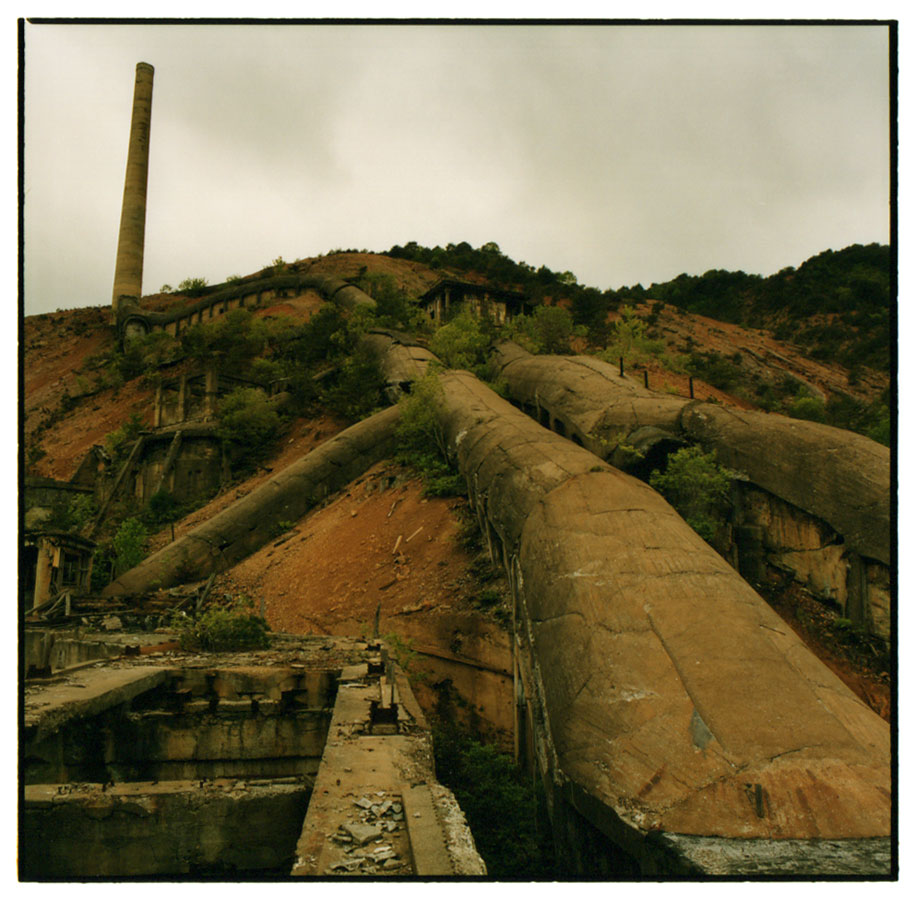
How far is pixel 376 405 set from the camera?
2203 cm

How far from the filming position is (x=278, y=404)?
81.3 ft

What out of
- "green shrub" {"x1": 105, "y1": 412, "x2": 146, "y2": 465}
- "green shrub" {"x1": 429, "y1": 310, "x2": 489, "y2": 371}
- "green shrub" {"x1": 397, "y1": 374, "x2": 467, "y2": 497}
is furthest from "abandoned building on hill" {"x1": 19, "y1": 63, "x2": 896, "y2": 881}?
"green shrub" {"x1": 105, "y1": 412, "x2": 146, "y2": 465}

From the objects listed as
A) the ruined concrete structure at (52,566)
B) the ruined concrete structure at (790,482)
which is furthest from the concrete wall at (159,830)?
the ruined concrete structure at (52,566)

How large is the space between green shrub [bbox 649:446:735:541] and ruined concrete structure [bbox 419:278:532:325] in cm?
2193

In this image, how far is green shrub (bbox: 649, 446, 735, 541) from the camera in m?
10.5

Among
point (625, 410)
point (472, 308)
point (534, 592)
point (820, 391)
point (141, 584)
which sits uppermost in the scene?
point (472, 308)

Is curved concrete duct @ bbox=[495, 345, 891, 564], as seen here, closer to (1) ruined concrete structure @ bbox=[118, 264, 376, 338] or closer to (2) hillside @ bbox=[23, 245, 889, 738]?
(2) hillside @ bbox=[23, 245, 889, 738]

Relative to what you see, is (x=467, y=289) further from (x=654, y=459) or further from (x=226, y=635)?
(x=226, y=635)

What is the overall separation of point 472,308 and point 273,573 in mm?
19730

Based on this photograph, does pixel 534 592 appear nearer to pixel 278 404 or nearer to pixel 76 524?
pixel 76 524

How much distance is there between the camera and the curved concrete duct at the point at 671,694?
155 inches

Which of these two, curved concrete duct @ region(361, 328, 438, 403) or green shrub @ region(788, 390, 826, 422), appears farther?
curved concrete duct @ region(361, 328, 438, 403)

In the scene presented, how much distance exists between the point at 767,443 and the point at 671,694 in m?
6.93

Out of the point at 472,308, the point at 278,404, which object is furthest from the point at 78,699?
the point at 472,308
